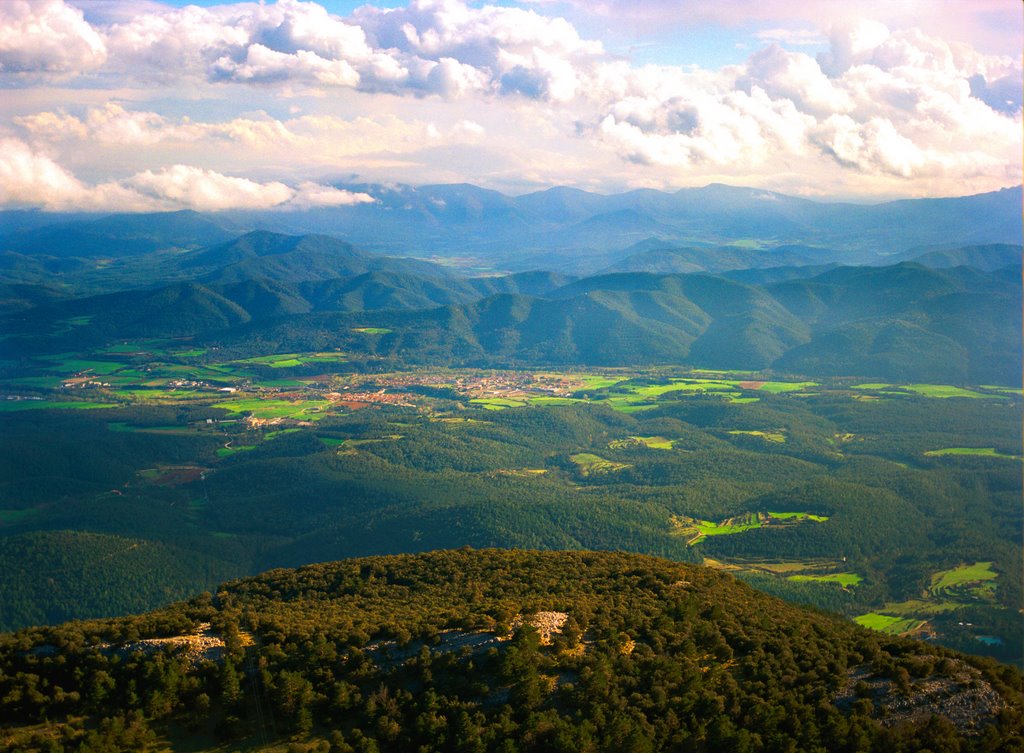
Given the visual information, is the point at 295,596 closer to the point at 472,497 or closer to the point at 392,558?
the point at 392,558

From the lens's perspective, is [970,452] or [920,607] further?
[970,452]

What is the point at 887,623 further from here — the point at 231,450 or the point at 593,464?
the point at 231,450

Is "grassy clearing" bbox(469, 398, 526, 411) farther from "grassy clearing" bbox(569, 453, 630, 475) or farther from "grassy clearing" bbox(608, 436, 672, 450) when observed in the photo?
"grassy clearing" bbox(569, 453, 630, 475)

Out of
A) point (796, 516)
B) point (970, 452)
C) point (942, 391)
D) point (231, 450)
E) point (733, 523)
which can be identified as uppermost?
point (231, 450)

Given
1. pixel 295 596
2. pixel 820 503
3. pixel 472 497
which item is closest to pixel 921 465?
pixel 820 503

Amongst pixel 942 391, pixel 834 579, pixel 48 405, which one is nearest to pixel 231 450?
pixel 48 405

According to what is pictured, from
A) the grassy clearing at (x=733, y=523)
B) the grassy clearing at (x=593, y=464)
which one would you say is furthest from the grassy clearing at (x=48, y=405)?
the grassy clearing at (x=733, y=523)
